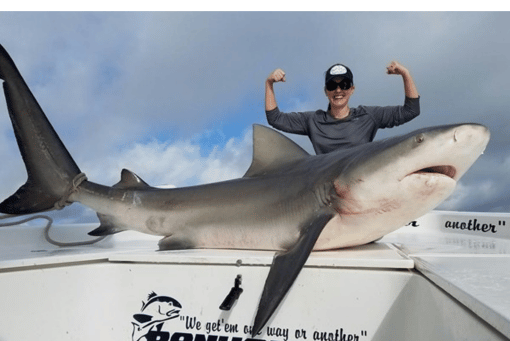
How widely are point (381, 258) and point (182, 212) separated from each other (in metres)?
1.30

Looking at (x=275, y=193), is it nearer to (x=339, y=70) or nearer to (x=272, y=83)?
(x=339, y=70)

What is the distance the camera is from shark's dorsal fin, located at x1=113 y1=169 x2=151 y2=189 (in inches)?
111

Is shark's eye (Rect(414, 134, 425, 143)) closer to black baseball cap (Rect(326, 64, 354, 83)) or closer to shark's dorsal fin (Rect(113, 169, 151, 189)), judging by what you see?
black baseball cap (Rect(326, 64, 354, 83))

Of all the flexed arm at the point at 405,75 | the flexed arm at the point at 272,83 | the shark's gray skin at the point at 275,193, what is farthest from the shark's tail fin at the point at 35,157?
the flexed arm at the point at 405,75

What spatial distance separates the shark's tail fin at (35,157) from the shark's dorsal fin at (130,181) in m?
0.29

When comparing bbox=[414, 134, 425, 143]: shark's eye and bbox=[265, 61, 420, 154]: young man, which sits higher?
bbox=[265, 61, 420, 154]: young man

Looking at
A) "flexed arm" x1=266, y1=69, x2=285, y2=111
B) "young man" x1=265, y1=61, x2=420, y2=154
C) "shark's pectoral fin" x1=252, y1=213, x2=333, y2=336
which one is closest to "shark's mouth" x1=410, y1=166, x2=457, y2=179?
"shark's pectoral fin" x1=252, y1=213, x2=333, y2=336

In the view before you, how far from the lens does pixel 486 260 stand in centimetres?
174

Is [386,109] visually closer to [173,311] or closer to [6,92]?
[173,311]

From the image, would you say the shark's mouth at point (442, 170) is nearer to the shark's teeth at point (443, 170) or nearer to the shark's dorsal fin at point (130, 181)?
the shark's teeth at point (443, 170)

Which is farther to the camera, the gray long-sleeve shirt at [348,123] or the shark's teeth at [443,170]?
the gray long-sleeve shirt at [348,123]

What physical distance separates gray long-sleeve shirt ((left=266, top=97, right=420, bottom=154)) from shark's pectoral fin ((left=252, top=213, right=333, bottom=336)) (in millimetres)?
1822

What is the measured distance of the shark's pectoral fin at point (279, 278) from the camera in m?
1.70

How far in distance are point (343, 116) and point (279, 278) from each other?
7.62ft
